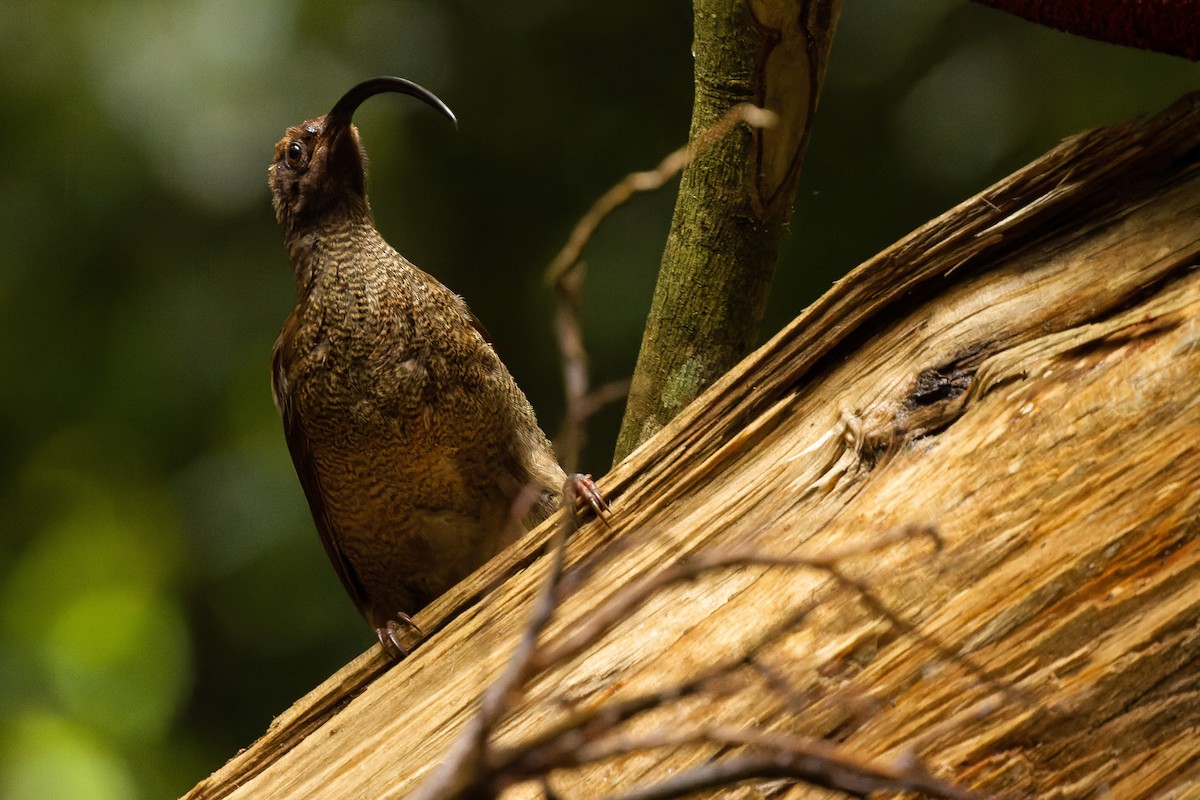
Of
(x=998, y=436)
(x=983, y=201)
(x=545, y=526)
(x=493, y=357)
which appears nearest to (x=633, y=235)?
(x=493, y=357)

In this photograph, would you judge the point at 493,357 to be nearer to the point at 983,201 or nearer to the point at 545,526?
the point at 545,526

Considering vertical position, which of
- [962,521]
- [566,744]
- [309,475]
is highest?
[309,475]

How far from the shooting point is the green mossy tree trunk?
8.53 feet

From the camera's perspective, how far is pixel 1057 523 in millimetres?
1852

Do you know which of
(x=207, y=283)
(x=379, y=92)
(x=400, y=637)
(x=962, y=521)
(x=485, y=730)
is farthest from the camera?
(x=207, y=283)

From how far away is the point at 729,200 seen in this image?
9.41 ft

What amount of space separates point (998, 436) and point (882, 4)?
2.70 metres

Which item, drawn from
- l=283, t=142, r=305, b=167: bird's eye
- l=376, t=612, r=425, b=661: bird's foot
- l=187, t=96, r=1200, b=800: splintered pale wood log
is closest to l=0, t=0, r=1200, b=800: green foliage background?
l=283, t=142, r=305, b=167: bird's eye

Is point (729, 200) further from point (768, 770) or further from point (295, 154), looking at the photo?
point (768, 770)

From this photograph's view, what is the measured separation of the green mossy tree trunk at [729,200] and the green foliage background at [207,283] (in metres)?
1.33

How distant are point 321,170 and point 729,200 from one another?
155 cm

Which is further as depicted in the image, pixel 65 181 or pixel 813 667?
pixel 65 181

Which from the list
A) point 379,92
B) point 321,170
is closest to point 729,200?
point 379,92

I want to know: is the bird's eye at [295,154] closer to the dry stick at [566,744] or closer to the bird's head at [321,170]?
the bird's head at [321,170]
